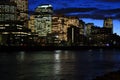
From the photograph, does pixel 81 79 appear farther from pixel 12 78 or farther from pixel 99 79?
pixel 99 79

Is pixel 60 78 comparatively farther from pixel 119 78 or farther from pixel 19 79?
pixel 119 78

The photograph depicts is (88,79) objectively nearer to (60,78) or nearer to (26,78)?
(60,78)

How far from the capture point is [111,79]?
33312 mm

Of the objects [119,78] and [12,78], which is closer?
[119,78]

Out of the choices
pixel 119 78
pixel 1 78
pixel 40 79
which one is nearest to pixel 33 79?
pixel 40 79

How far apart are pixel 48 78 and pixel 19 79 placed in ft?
13.0

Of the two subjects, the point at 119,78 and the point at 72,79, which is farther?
the point at 72,79

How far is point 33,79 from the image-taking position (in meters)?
49.2

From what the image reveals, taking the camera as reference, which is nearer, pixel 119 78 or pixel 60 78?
pixel 119 78

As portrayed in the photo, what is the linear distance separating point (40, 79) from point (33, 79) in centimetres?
93

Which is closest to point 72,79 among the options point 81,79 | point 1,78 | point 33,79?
point 81,79

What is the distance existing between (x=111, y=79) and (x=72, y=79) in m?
16.5

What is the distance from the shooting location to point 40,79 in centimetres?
4903

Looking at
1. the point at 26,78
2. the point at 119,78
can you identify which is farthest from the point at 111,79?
the point at 26,78
